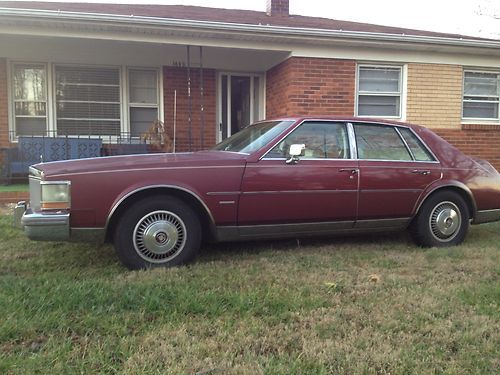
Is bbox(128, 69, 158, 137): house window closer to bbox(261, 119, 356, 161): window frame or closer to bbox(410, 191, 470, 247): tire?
bbox(261, 119, 356, 161): window frame

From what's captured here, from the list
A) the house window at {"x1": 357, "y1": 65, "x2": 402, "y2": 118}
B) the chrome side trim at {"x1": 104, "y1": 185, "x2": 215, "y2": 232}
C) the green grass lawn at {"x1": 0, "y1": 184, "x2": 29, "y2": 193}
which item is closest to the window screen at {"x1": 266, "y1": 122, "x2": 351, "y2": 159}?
the chrome side trim at {"x1": 104, "y1": 185, "x2": 215, "y2": 232}

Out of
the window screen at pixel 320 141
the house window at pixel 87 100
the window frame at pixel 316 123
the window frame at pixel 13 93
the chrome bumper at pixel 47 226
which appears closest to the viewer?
the chrome bumper at pixel 47 226

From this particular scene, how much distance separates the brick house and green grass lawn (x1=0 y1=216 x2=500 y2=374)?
191 inches

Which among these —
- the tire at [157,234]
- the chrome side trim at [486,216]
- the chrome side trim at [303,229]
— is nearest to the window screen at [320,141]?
the chrome side trim at [303,229]

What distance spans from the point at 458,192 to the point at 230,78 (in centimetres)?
678

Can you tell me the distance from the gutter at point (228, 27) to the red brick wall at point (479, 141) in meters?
1.67

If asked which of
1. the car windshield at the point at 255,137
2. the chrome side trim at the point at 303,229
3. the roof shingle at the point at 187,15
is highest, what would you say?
the roof shingle at the point at 187,15

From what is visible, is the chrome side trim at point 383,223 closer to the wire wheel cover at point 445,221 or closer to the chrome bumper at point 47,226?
the wire wheel cover at point 445,221

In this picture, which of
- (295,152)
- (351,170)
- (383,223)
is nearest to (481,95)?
(383,223)

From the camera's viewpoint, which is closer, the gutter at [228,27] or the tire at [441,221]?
the tire at [441,221]

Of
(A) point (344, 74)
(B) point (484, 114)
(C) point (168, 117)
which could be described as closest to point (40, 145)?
(C) point (168, 117)

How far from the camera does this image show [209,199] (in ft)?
13.8

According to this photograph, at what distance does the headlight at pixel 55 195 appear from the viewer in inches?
152

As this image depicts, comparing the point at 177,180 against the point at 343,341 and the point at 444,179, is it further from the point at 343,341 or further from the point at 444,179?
the point at 444,179
